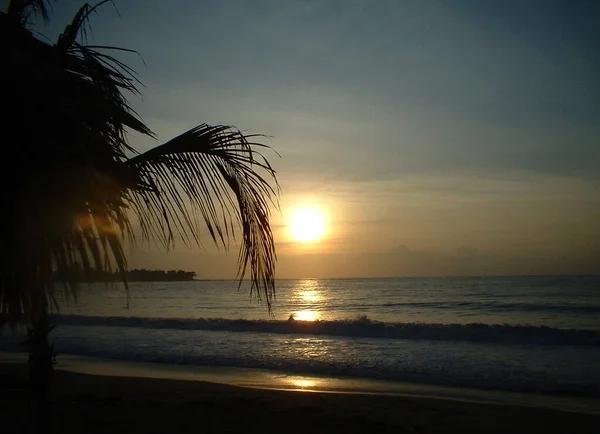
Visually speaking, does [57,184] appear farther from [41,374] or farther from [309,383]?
[309,383]

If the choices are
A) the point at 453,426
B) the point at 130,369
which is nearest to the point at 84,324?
the point at 130,369

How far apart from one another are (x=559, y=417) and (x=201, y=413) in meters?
5.68

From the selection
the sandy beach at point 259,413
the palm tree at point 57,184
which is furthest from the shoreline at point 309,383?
the palm tree at point 57,184

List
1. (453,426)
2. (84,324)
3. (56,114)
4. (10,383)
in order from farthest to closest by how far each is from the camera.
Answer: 1. (84,324)
2. (10,383)
3. (453,426)
4. (56,114)

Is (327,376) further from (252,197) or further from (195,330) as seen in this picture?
(195,330)

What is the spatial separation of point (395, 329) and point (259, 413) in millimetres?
14182

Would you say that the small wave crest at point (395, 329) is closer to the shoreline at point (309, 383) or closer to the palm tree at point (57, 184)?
the shoreline at point (309, 383)

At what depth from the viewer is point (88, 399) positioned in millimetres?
8047

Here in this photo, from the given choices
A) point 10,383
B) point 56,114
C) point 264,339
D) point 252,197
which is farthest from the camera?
point 264,339

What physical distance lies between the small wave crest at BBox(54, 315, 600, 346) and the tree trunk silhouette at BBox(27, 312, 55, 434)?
1689cm

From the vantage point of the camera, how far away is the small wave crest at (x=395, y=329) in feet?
59.0

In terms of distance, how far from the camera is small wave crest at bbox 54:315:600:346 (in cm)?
1798

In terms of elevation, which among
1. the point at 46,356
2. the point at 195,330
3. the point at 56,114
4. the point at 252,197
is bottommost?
the point at 195,330

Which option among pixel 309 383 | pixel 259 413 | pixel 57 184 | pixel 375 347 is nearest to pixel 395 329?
pixel 375 347
